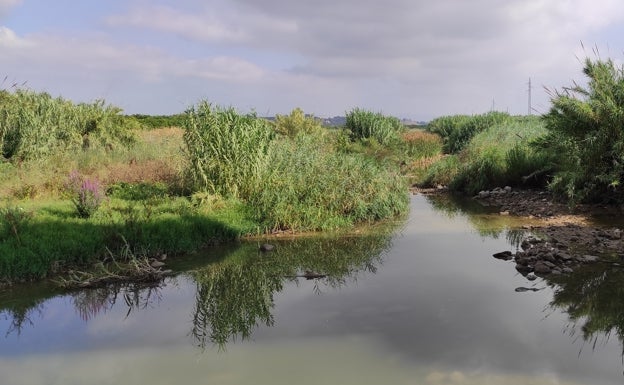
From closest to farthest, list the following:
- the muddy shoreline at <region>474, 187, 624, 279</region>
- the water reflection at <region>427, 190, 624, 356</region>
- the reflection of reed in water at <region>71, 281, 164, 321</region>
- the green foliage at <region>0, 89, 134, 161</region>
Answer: the water reflection at <region>427, 190, 624, 356</region>
the reflection of reed in water at <region>71, 281, 164, 321</region>
the muddy shoreline at <region>474, 187, 624, 279</region>
the green foliage at <region>0, 89, 134, 161</region>

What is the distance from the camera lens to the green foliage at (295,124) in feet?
65.4

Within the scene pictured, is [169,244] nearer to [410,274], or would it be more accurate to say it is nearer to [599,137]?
[410,274]

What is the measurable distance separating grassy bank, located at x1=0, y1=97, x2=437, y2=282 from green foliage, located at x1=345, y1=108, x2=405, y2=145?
8520mm

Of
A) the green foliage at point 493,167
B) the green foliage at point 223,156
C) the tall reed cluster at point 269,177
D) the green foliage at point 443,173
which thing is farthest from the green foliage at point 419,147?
the green foliage at point 223,156

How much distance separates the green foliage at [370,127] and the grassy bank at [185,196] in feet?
28.0

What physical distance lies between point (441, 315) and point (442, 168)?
12.0 m

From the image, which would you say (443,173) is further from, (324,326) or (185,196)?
(324,326)

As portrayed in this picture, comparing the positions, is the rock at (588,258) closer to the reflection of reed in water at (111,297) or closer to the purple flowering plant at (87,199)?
the reflection of reed in water at (111,297)

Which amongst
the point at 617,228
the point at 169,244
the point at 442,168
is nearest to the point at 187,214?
the point at 169,244

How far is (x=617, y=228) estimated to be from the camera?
9.53 meters

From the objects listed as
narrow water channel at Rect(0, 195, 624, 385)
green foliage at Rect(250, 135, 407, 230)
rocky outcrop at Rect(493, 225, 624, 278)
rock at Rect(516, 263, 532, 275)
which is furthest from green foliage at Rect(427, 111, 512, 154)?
narrow water channel at Rect(0, 195, 624, 385)

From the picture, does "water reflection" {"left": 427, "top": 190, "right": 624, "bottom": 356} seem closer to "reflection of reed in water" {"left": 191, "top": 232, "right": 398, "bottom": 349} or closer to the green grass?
"reflection of reed in water" {"left": 191, "top": 232, "right": 398, "bottom": 349}

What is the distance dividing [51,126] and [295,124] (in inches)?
349

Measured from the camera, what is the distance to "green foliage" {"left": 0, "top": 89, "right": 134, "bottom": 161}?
13.1 metres
